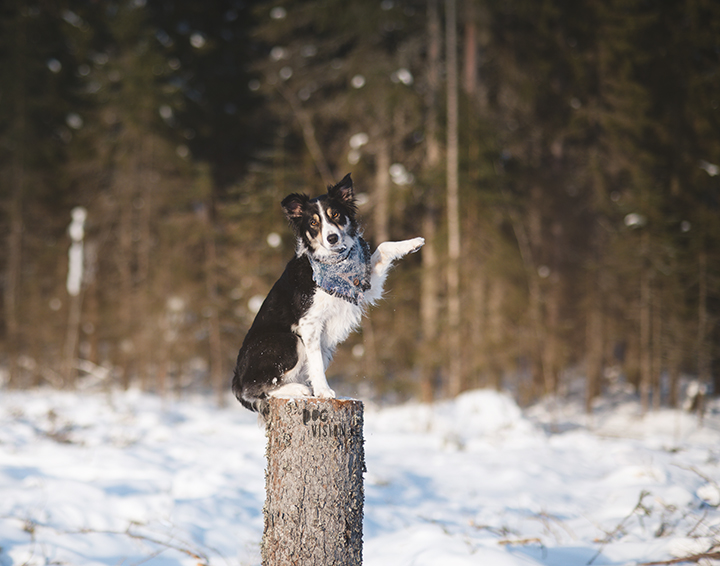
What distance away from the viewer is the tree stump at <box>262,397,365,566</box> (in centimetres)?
272

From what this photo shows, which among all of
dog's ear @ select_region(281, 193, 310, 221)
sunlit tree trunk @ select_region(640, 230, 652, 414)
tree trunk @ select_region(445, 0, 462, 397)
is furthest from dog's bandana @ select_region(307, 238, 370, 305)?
sunlit tree trunk @ select_region(640, 230, 652, 414)

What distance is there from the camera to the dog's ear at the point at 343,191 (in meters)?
2.99

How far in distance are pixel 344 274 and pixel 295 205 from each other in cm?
53

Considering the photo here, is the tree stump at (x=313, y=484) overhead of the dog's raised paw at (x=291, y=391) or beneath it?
beneath

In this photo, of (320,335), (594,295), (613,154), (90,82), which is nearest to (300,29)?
(90,82)

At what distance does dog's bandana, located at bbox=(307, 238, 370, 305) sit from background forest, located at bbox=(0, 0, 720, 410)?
7.59m

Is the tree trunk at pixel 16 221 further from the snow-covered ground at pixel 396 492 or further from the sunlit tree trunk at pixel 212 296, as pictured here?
the snow-covered ground at pixel 396 492

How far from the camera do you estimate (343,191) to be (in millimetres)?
3039

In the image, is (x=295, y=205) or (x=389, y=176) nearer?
(x=295, y=205)

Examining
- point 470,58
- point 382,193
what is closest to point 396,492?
point 382,193

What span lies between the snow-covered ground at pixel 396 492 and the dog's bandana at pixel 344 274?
2.07 m

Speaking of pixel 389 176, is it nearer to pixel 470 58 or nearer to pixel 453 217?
pixel 453 217

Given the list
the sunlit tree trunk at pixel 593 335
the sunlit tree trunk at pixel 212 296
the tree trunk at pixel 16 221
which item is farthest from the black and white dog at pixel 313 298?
the tree trunk at pixel 16 221

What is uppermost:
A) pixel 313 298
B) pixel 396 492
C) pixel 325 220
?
pixel 325 220
